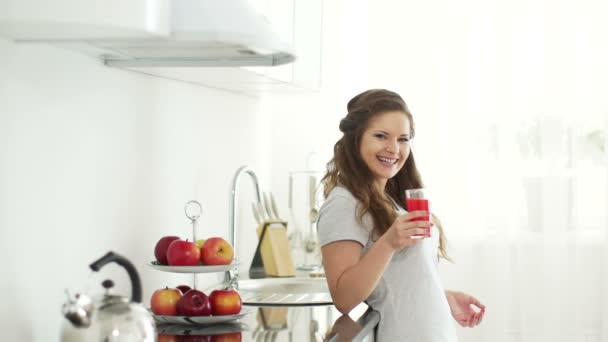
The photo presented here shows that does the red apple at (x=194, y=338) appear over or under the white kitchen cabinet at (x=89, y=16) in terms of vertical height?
under

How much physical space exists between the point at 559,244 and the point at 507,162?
395 millimetres

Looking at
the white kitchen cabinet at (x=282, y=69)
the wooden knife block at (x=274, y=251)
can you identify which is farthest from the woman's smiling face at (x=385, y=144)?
the wooden knife block at (x=274, y=251)

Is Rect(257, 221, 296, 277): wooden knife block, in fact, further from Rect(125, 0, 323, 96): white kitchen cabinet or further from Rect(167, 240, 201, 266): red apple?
Rect(167, 240, 201, 266): red apple

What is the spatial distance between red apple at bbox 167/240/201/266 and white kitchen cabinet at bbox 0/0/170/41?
2.60 feet

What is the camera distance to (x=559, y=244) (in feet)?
12.4

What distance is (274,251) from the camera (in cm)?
312

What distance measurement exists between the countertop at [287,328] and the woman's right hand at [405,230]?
20 centimetres

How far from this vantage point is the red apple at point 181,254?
7.08 feet

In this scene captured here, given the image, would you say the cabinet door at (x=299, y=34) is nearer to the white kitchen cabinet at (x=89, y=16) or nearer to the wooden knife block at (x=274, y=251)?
the wooden knife block at (x=274, y=251)

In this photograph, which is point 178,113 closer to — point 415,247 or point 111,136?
point 111,136

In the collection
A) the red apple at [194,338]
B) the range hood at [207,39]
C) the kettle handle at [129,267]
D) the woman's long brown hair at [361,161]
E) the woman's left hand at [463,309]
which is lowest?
the woman's left hand at [463,309]

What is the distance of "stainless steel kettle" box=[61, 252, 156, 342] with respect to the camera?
1.39 meters

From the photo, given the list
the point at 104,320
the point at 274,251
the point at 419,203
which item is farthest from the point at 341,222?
the point at 274,251

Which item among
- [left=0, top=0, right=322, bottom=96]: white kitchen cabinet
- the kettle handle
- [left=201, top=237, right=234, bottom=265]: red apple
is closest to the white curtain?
[left=0, top=0, right=322, bottom=96]: white kitchen cabinet
